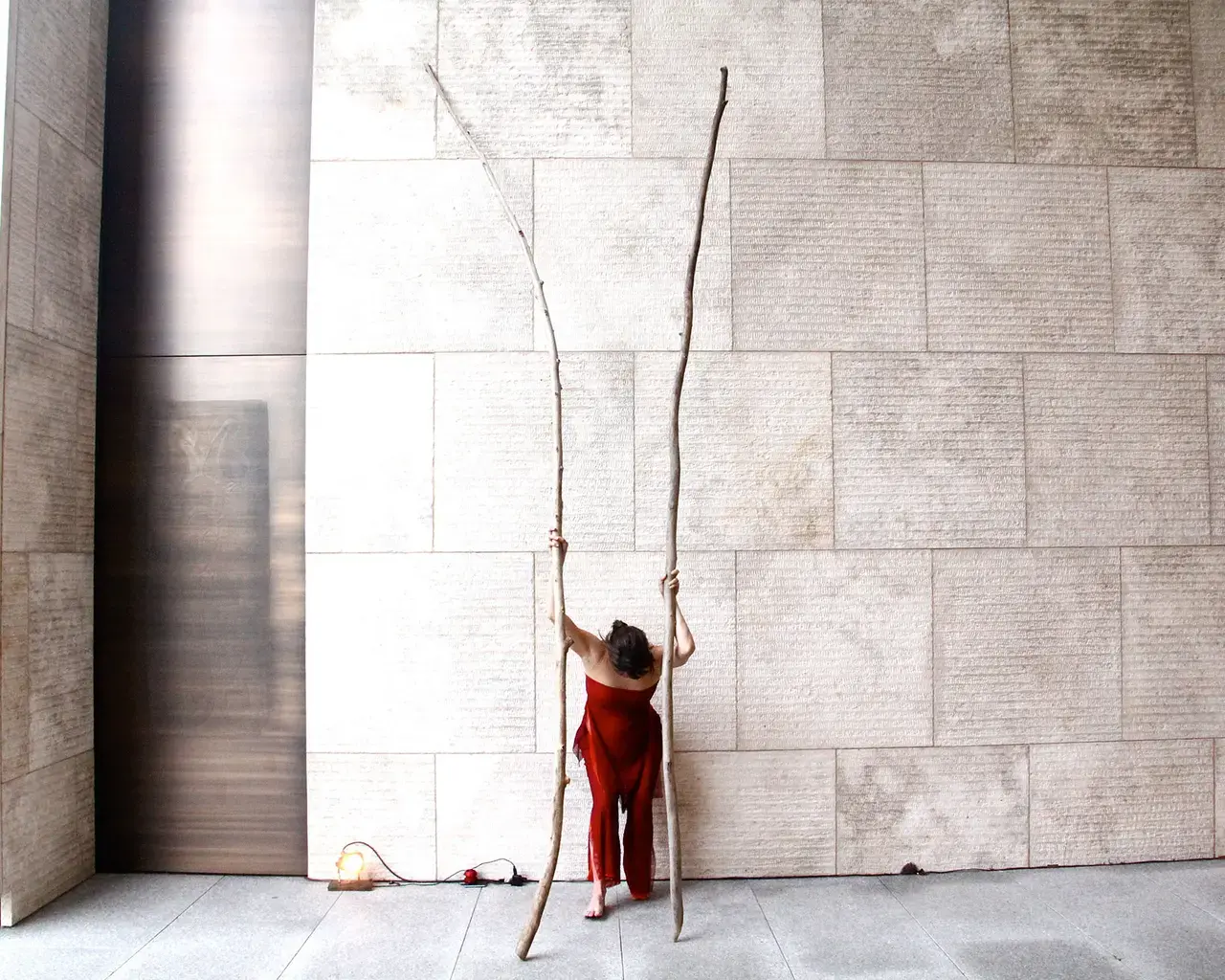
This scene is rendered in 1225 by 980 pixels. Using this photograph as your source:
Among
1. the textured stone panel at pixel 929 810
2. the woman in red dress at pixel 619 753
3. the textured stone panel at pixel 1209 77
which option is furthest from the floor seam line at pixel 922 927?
the textured stone panel at pixel 1209 77

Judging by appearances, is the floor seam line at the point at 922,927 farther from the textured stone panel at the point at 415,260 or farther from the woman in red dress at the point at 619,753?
the textured stone panel at the point at 415,260

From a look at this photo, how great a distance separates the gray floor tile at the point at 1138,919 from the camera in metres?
2.65

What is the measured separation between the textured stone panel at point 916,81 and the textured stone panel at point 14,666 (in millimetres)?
3663

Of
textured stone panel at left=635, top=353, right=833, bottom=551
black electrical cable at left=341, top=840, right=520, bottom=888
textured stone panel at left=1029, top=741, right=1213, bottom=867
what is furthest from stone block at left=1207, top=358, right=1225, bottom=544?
black electrical cable at left=341, top=840, right=520, bottom=888

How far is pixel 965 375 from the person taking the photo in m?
3.48

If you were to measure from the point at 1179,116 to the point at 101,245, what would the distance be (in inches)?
188

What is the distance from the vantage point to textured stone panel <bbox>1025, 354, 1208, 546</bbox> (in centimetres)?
348

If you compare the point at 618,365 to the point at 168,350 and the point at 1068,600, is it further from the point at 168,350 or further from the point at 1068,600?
the point at 1068,600

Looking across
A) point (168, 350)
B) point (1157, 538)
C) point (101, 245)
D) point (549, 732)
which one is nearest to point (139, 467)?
point (168, 350)

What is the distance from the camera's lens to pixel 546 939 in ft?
9.28

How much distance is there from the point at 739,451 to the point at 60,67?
3173 mm

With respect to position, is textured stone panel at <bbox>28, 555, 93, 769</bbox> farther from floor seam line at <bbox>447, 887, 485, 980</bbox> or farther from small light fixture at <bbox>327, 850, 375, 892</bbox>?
floor seam line at <bbox>447, 887, 485, 980</bbox>

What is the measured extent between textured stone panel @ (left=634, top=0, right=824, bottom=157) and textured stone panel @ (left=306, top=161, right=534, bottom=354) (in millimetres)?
650

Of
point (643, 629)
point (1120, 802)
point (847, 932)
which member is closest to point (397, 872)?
point (643, 629)
